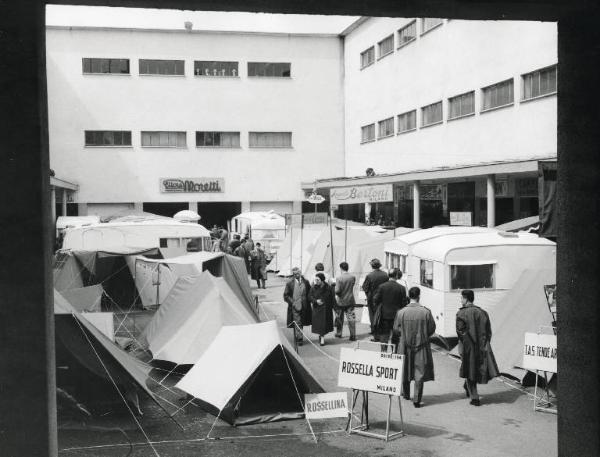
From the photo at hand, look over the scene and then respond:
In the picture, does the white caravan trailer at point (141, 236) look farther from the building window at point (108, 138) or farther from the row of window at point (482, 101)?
the building window at point (108, 138)

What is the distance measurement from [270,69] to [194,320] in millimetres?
30666

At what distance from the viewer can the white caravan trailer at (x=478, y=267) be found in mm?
13875

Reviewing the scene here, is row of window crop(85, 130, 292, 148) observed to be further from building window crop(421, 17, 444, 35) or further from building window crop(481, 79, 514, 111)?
building window crop(481, 79, 514, 111)

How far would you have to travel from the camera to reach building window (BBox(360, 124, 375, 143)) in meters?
37.5

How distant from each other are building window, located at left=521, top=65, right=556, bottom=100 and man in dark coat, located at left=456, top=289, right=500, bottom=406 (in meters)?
13.8

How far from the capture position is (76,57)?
1555 inches

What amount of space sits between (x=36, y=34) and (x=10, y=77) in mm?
350

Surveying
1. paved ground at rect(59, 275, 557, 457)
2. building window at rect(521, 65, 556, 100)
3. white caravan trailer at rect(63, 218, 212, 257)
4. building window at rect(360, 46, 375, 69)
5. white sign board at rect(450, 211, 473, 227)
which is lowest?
paved ground at rect(59, 275, 557, 457)

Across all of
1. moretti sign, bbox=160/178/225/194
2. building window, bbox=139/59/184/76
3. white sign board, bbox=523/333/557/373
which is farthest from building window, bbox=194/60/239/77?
white sign board, bbox=523/333/557/373

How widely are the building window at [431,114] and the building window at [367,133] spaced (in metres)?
6.43

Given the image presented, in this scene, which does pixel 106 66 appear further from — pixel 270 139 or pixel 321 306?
pixel 321 306

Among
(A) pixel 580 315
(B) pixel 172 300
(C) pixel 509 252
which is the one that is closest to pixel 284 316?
(B) pixel 172 300

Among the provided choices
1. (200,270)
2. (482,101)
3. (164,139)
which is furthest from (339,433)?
(164,139)

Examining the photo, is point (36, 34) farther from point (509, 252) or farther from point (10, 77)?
point (509, 252)
